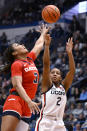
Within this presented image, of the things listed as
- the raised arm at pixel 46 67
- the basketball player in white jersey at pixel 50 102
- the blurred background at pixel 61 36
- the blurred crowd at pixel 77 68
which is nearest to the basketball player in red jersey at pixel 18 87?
the raised arm at pixel 46 67

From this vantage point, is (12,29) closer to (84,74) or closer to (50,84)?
(84,74)

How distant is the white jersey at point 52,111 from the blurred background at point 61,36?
3.21 meters

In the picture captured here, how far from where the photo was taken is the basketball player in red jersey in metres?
4.66

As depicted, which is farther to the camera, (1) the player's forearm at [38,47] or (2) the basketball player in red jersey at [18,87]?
(1) the player's forearm at [38,47]

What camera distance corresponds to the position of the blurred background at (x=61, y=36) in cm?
1247

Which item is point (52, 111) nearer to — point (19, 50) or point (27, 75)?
point (27, 75)

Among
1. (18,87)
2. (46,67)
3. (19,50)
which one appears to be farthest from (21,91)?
(46,67)

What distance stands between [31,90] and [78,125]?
238 inches

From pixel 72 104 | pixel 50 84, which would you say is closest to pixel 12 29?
→ pixel 72 104

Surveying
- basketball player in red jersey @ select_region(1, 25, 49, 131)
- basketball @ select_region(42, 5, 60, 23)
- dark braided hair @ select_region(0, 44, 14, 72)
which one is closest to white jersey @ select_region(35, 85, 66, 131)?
basketball player in red jersey @ select_region(1, 25, 49, 131)

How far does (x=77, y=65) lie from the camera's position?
15.0 meters

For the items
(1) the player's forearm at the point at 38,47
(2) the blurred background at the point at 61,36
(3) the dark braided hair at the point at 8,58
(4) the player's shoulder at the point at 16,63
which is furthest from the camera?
(2) the blurred background at the point at 61,36

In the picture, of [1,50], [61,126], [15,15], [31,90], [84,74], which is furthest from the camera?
[15,15]

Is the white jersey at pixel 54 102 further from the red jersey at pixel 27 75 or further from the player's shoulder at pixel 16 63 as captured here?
the player's shoulder at pixel 16 63
